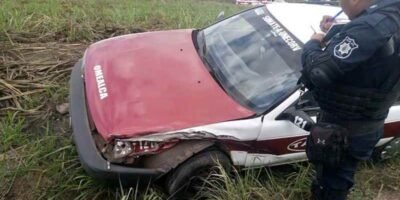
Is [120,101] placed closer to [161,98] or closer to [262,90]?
[161,98]

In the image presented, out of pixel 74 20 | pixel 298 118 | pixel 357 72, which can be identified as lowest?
pixel 74 20

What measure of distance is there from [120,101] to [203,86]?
1.98 ft

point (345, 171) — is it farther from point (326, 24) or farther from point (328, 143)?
point (326, 24)

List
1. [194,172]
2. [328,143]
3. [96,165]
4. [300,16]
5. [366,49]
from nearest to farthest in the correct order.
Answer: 1. [366,49]
2. [328,143]
3. [96,165]
4. [194,172]
5. [300,16]

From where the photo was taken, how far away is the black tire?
124 inches

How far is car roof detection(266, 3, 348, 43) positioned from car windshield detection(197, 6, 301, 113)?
0.19ft

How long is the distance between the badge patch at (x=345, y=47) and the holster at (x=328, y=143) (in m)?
0.52

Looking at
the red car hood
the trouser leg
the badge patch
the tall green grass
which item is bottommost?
the tall green grass

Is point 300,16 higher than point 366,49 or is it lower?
lower

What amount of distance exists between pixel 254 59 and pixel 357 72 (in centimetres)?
113

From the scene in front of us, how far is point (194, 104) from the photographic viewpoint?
325 centimetres

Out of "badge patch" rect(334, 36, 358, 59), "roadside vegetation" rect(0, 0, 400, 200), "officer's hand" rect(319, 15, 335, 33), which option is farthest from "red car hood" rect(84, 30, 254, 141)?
"badge patch" rect(334, 36, 358, 59)

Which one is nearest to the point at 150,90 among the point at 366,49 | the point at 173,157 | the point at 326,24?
the point at 173,157

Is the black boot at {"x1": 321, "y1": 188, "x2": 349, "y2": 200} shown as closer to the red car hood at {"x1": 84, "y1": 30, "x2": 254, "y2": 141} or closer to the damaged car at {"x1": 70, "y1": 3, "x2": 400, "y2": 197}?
the damaged car at {"x1": 70, "y1": 3, "x2": 400, "y2": 197}
